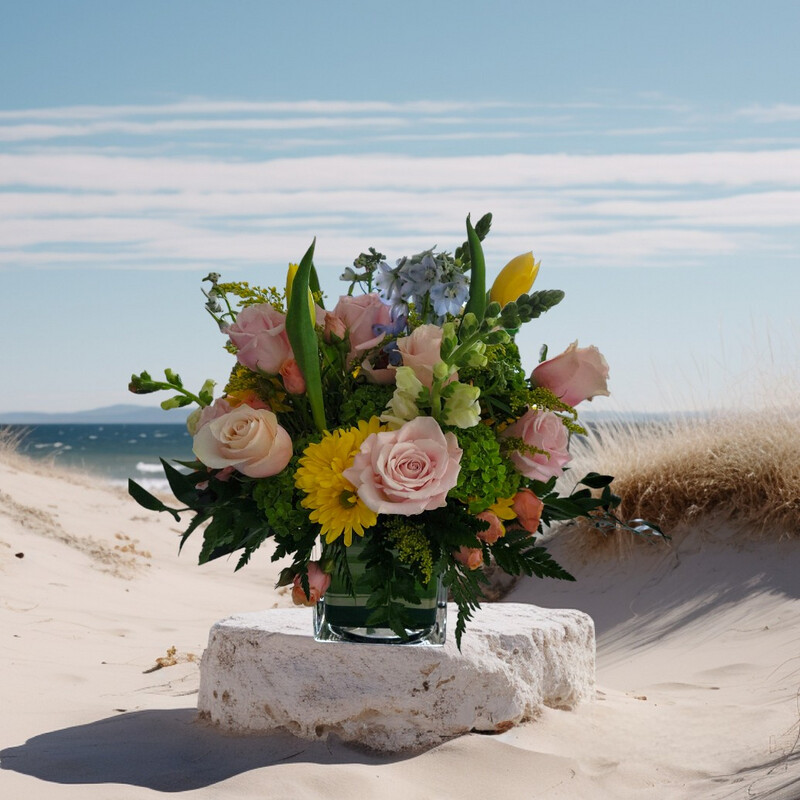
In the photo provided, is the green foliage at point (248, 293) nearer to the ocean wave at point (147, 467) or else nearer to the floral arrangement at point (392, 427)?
the floral arrangement at point (392, 427)

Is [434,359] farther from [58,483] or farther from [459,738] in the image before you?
[58,483]

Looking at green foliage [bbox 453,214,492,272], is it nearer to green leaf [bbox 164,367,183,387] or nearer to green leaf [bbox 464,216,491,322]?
green leaf [bbox 464,216,491,322]

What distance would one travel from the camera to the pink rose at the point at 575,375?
9.08ft

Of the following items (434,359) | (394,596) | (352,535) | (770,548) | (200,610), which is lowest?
(200,610)

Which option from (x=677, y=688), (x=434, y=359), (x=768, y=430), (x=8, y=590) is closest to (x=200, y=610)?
(x=8, y=590)

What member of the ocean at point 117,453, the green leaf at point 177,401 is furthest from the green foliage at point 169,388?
the ocean at point 117,453

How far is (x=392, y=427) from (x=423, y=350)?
0.74ft

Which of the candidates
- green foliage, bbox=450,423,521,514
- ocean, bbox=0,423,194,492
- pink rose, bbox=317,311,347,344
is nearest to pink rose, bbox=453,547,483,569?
green foliage, bbox=450,423,521,514

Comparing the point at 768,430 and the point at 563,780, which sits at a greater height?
the point at 768,430

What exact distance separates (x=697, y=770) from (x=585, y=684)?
677mm

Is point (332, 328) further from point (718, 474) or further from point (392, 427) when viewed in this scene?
point (718, 474)

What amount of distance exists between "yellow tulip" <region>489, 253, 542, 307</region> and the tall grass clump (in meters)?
4.13

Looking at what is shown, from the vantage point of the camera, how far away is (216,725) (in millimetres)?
3385

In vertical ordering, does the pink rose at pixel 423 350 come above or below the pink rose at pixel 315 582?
above
